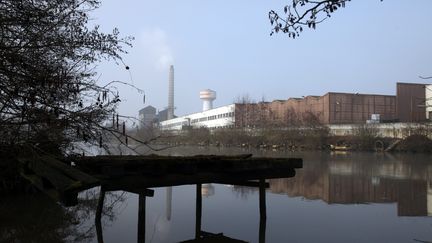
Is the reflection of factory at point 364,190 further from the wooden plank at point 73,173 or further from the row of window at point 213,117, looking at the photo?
the row of window at point 213,117

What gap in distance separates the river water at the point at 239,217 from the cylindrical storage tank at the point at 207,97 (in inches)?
5388

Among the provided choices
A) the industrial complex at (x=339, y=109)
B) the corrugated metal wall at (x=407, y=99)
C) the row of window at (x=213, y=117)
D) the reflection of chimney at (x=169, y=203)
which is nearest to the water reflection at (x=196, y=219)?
the reflection of chimney at (x=169, y=203)

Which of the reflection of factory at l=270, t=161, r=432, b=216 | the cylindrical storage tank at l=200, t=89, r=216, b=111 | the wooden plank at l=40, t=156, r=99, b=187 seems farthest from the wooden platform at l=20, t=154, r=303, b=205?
the cylindrical storage tank at l=200, t=89, r=216, b=111

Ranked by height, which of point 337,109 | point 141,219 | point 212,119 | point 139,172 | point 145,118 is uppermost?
point 337,109

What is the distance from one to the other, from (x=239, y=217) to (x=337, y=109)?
68.4 metres

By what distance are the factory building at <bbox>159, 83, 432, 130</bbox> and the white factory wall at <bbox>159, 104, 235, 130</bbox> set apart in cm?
579

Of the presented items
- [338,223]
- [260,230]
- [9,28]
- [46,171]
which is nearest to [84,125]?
[46,171]

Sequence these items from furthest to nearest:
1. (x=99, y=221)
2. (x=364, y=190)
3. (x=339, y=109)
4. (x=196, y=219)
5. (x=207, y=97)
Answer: (x=207, y=97) → (x=339, y=109) → (x=364, y=190) → (x=196, y=219) → (x=99, y=221)

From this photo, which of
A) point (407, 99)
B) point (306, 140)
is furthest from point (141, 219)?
point (407, 99)

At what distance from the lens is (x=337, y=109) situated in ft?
250

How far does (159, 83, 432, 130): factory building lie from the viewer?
71.9 m

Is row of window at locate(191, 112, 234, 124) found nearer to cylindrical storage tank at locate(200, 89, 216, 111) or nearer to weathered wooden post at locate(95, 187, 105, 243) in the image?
cylindrical storage tank at locate(200, 89, 216, 111)

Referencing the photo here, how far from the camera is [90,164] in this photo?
24.2 ft

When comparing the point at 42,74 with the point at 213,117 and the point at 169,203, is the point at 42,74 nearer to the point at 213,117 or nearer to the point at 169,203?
the point at 169,203
